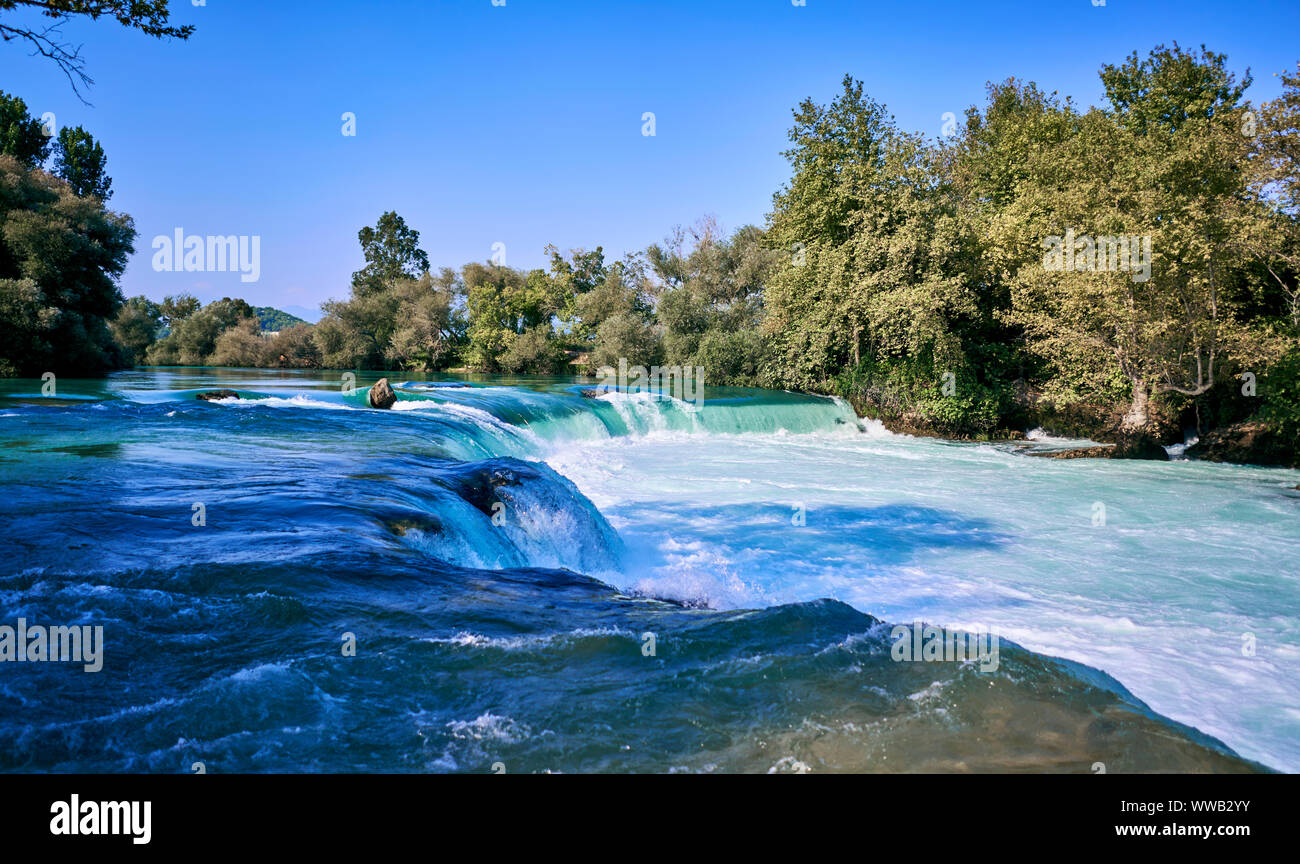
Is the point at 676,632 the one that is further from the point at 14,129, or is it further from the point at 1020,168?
the point at 14,129

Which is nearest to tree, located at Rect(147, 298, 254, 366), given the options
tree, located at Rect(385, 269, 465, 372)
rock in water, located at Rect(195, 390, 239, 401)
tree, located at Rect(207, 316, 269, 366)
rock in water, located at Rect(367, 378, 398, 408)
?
tree, located at Rect(207, 316, 269, 366)

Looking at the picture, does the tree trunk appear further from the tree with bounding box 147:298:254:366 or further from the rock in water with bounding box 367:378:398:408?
the tree with bounding box 147:298:254:366

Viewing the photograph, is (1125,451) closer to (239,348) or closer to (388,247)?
(239,348)

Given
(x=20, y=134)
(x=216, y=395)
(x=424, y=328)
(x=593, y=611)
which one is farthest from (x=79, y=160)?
(x=593, y=611)

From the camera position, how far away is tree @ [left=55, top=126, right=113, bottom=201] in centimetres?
4288

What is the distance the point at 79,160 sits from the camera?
43.5 meters

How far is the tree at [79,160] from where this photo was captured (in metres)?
42.9

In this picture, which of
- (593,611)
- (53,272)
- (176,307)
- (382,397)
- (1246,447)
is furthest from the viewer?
(176,307)

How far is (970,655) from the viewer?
393cm

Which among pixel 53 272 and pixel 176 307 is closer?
pixel 53 272

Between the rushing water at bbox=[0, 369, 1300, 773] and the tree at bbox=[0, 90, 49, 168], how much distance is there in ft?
115

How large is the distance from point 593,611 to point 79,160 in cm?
5549

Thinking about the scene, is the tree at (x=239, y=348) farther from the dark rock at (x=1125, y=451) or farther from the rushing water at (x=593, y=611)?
the dark rock at (x=1125, y=451)
